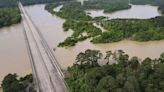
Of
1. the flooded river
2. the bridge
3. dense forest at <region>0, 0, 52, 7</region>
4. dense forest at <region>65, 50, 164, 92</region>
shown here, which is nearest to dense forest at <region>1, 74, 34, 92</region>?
the bridge

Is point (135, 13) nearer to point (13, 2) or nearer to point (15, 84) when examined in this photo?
point (15, 84)

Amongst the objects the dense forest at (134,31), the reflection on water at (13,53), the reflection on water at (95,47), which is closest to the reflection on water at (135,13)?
the dense forest at (134,31)

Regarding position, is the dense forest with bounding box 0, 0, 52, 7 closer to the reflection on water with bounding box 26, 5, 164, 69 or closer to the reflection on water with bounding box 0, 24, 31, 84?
the reflection on water with bounding box 0, 24, 31, 84

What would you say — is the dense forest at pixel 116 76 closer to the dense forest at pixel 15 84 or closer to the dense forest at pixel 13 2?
the dense forest at pixel 15 84

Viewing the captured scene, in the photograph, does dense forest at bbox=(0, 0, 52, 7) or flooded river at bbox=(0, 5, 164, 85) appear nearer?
flooded river at bbox=(0, 5, 164, 85)

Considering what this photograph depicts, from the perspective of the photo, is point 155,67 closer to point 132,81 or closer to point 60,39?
point 132,81

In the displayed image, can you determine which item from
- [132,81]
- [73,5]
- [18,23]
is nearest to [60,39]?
[18,23]
